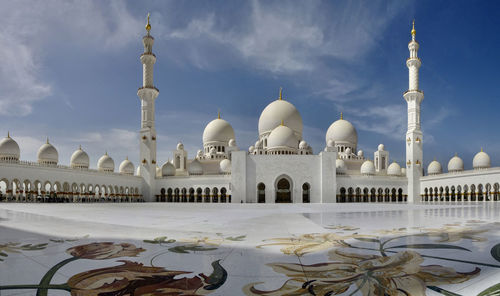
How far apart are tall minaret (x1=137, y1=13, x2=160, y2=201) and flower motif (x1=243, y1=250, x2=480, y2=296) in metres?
37.7

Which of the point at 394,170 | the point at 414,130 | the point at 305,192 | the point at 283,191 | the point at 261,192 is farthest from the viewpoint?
the point at 394,170

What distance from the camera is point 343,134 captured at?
45.8 m

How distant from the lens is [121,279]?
2670 mm

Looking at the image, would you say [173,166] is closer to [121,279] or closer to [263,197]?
[263,197]

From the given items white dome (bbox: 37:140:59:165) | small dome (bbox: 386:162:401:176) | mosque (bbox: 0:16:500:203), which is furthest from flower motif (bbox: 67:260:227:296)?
small dome (bbox: 386:162:401:176)

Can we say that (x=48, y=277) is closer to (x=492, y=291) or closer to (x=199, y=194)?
(x=492, y=291)

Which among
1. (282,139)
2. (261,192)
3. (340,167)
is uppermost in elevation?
(282,139)

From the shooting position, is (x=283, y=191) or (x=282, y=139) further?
(x=282, y=139)

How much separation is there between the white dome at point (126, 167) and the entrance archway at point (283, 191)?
22.6 metres

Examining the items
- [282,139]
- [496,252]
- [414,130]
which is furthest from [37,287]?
[414,130]

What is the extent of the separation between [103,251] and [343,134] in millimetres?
44713

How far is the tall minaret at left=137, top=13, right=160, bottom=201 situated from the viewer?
38875 mm

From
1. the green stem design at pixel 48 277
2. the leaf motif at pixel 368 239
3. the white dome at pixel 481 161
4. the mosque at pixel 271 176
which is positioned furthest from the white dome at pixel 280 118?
the green stem design at pixel 48 277

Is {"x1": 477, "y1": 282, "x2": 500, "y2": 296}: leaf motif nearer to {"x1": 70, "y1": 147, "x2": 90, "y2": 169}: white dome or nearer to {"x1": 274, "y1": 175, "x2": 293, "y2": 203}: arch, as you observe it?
{"x1": 274, "y1": 175, "x2": 293, "y2": 203}: arch
